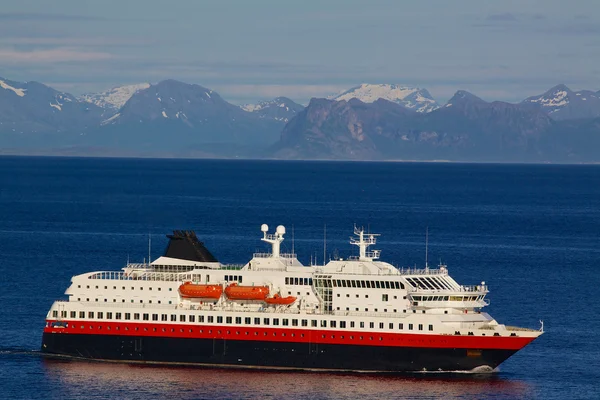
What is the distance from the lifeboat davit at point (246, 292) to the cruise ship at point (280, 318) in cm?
6

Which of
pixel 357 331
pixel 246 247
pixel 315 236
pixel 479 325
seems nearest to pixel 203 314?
pixel 357 331

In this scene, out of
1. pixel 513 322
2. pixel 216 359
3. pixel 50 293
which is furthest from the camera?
pixel 50 293

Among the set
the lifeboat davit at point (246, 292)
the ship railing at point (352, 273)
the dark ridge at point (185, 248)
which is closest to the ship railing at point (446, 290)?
the ship railing at point (352, 273)

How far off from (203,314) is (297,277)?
5552 mm

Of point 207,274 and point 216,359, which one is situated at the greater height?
point 207,274

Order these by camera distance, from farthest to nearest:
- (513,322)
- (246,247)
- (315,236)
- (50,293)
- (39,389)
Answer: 1. (315,236)
2. (246,247)
3. (50,293)
4. (513,322)
5. (39,389)

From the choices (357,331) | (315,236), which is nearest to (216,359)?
(357,331)

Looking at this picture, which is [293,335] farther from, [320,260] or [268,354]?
[320,260]

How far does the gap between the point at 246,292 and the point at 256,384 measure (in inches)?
259

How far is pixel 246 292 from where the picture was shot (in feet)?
248

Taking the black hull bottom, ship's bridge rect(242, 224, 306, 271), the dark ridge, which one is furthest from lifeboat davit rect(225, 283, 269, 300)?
the dark ridge

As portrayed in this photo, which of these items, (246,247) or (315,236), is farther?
(315,236)

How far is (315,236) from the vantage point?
461 ft

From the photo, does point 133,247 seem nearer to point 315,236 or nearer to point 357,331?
point 315,236
